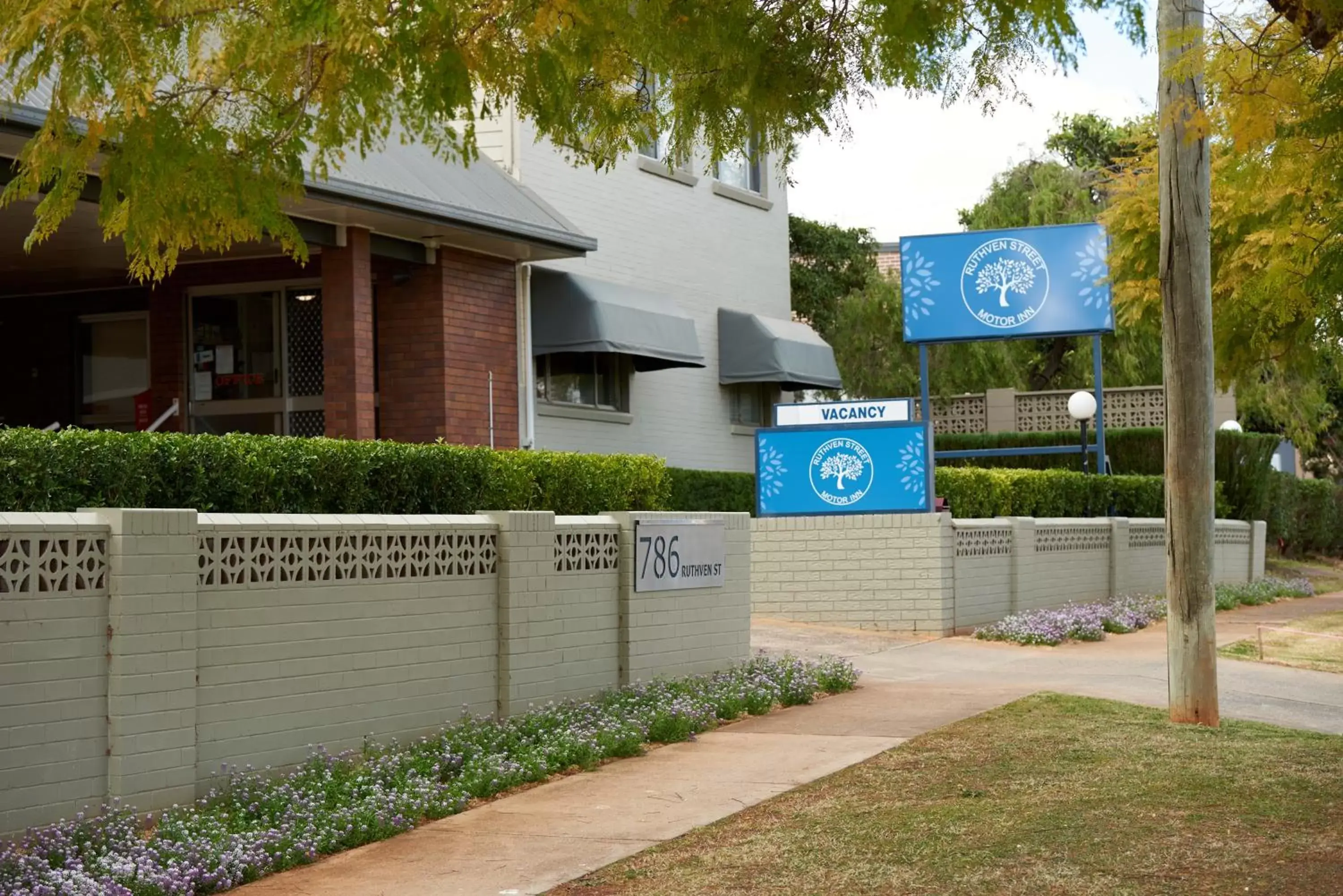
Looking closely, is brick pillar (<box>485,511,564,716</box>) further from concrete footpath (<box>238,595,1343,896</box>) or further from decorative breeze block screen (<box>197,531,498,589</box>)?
concrete footpath (<box>238,595,1343,896</box>)

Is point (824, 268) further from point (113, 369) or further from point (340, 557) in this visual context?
point (340, 557)

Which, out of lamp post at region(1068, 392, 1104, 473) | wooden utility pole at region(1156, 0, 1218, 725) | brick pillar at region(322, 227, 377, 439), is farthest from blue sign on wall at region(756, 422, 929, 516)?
lamp post at region(1068, 392, 1104, 473)

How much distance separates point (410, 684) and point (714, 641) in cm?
387

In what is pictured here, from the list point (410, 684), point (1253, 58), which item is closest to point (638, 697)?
point (410, 684)

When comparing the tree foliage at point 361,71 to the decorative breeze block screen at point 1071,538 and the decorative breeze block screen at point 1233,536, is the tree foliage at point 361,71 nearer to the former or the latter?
the decorative breeze block screen at point 1071,538

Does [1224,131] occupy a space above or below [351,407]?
above

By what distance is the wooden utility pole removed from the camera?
34.1ft

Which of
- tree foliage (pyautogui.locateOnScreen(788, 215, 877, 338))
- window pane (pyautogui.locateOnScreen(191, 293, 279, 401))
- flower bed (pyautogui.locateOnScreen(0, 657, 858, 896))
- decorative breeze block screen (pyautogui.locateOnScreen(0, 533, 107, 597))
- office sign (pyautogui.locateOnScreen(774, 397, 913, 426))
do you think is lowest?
flower bed (pyautogui.locateOnScreen(0, 657, 858, 896))

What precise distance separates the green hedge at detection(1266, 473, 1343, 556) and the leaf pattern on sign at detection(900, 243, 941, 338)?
1021 cm

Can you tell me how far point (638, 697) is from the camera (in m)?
11.2

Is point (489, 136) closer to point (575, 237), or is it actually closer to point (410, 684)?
point (575, 237)

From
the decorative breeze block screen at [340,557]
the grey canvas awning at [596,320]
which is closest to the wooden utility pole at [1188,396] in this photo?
the decorative breeze block screen at [340,557]

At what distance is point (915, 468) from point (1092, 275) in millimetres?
8511

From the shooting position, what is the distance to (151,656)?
300 inches
